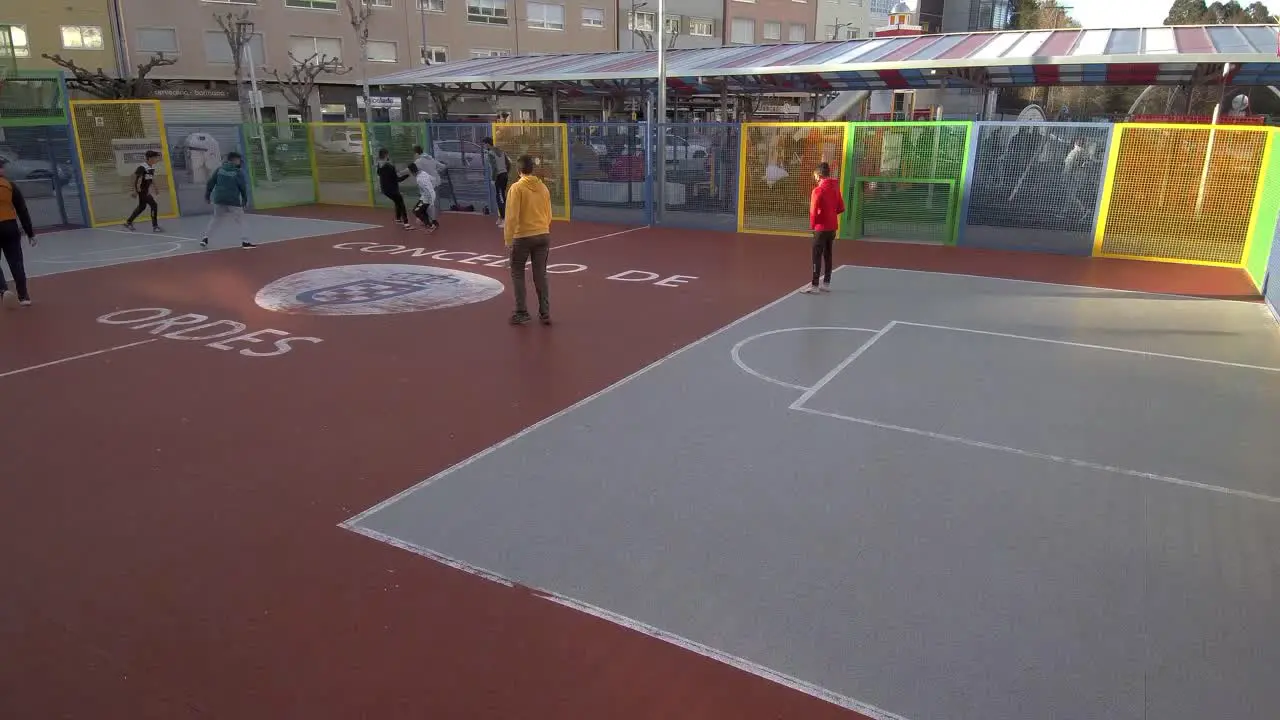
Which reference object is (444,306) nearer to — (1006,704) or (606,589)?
(606,589)

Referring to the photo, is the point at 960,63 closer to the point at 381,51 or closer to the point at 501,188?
the point at 501,188

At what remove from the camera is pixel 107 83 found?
104ft

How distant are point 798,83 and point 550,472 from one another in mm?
19171

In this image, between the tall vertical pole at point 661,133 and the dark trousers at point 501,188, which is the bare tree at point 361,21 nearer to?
the dark trousers at point 501,188

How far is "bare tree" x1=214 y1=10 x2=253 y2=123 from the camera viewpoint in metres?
34.9

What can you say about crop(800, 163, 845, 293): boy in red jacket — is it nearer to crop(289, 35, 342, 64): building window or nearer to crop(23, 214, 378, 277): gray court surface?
crop(23, 214, 378, 277): gray court surface

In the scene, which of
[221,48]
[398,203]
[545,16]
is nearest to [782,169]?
[398,203]

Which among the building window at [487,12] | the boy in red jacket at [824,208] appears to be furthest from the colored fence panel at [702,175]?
the building window at [487,12]

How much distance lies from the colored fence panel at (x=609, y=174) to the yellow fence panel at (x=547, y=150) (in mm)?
218

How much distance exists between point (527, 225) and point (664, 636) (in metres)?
5.99

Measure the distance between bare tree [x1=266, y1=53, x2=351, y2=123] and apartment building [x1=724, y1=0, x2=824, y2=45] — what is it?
88.6ft

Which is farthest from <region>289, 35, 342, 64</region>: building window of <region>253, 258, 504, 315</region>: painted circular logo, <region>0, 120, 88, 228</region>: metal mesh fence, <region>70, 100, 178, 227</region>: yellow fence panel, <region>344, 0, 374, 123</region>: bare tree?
<region>253, 258, 504, 315</region>: painted circular logo

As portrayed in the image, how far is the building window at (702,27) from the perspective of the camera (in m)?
54.0

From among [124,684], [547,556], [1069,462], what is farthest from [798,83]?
[124,684]
